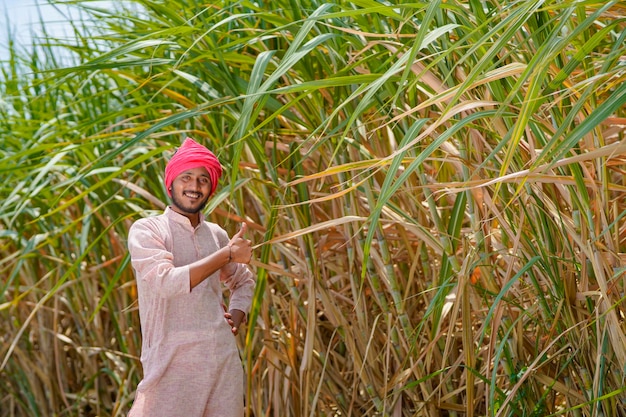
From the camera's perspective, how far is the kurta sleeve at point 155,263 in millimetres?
1904

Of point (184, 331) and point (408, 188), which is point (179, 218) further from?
point (408, 188)

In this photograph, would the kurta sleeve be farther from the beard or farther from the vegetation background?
the vegetation background

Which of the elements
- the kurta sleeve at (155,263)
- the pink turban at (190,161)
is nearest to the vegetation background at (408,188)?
the pink turban at (190,161)

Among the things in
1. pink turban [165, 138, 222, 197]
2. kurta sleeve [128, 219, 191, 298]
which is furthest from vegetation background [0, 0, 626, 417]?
kurta sleeve [128, 219, 191, 298]

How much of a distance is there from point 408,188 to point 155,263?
522mm

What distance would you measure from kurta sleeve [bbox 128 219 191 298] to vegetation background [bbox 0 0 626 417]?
213 mm

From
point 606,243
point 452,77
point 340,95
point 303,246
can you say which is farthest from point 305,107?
point 606,243

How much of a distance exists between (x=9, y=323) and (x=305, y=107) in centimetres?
226

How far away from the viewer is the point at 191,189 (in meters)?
2.02

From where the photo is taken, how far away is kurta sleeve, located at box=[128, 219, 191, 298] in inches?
75.0

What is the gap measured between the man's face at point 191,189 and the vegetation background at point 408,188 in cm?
8

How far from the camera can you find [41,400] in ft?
12.8

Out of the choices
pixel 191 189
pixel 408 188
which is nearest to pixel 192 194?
pixel 191 189

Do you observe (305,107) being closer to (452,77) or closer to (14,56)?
(452,77)
